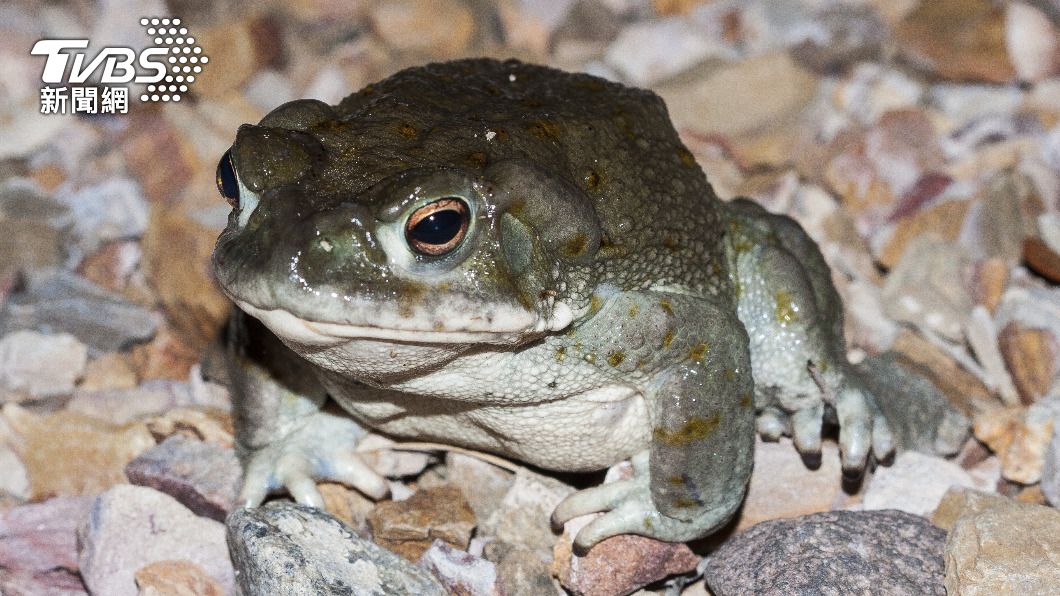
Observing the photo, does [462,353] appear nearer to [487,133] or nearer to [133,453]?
[487,133]

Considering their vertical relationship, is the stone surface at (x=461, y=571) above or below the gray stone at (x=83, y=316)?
above

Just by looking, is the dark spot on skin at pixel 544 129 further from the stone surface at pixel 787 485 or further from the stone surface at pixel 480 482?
the stone surface at pixel 787 485

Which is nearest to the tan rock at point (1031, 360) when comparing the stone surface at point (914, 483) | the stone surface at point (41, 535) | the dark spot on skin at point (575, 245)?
the stone surface at point (914, 483)

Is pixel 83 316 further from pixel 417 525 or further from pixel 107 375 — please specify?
pixel 417 525

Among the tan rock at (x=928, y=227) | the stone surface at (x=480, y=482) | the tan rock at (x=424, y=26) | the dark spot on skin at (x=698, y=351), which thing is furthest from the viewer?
the tan rock at (x=424, y=26)

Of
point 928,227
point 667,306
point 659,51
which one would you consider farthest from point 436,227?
point 659,51

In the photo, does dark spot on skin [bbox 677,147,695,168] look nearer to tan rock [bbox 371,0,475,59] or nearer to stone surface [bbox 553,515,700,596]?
stone surface [bbox 553,515,700,596]

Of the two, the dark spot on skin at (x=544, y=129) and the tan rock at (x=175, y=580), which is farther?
the tan rock at (x=175, y=580)

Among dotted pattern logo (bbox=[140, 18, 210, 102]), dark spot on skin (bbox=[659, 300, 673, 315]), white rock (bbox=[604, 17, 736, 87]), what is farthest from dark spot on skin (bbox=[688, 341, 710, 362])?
dotted pattern logo (bbox=[140, 18, 210, 102])
